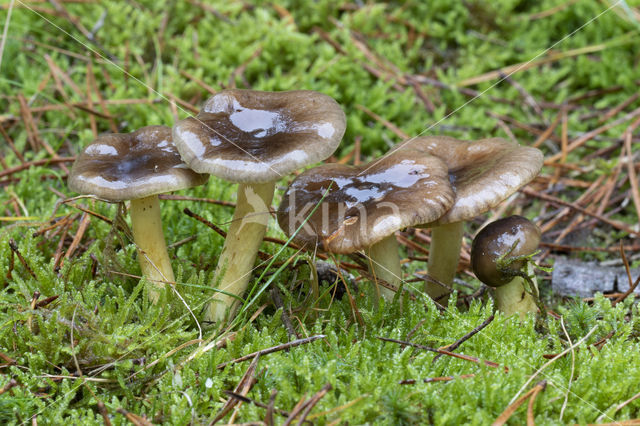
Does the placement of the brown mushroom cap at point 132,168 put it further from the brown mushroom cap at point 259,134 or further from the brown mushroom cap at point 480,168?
the brown mushroom cap at point 480,168

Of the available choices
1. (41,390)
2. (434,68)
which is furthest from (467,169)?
(434,68)

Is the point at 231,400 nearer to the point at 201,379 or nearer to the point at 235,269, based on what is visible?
the point at 201,379

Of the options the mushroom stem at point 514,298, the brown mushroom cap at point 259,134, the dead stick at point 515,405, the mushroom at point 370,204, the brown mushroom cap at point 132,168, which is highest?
the brown mushroom cap at point 259,134

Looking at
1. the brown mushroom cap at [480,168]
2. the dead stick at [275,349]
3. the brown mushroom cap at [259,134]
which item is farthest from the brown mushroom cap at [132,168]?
the brown mushroom cap at [480,168]

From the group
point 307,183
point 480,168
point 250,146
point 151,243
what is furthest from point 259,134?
point 480,168

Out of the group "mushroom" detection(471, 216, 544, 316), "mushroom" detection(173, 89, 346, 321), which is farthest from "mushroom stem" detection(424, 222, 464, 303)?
"mushroom" detection(173, 89, 346, 321)

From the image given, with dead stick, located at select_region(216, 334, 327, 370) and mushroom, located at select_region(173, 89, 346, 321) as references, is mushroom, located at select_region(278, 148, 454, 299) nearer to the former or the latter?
mushroom, located at select_region(173, 89, 346, 321)

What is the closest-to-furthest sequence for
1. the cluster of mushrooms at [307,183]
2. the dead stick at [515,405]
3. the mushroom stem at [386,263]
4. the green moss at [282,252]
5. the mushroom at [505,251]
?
the dead stick at [515,405] → the green moss at [282,252] → the cluster of mushrooms at [307,183] → the mushroom at [505,251] → the mushroom stem at [386,263]
